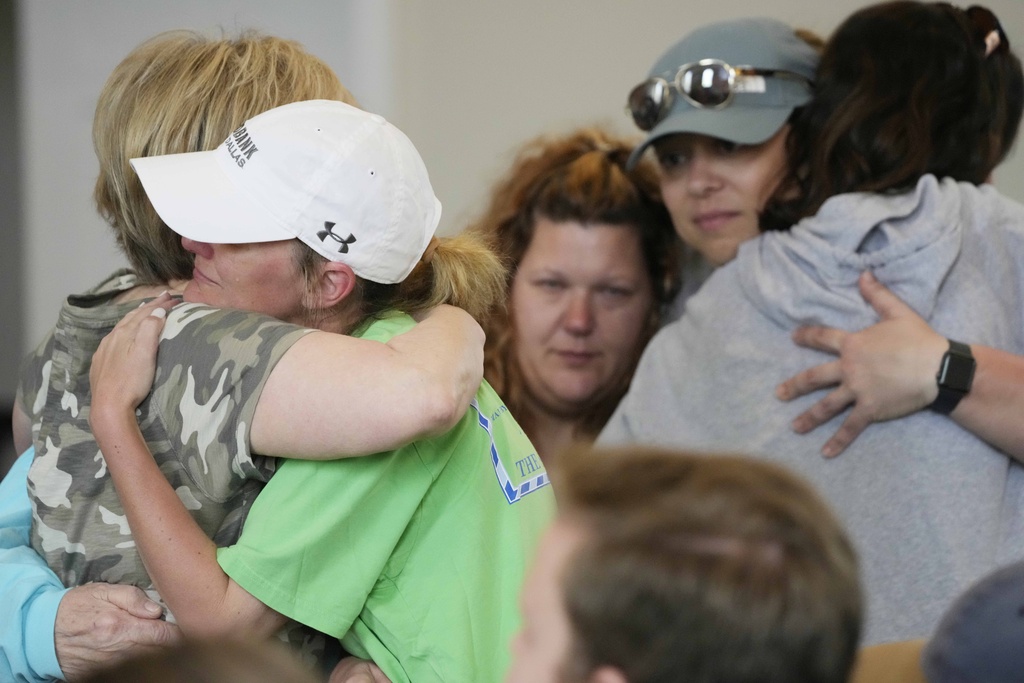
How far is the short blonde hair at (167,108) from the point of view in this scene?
1.17 m

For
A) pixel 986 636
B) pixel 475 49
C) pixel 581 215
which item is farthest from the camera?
pixel 475 49

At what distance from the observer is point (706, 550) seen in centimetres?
62

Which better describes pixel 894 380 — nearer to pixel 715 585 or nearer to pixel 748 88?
pixel 748 88

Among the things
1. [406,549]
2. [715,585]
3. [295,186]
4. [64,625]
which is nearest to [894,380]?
[406,549]

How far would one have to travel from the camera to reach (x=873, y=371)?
161 centimetres

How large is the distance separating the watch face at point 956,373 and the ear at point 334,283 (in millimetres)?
934

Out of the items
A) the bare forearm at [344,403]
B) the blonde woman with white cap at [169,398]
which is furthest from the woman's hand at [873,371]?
the bare forearm at [344,403]

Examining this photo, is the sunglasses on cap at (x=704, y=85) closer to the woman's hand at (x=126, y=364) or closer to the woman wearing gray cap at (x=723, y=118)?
the woman wearing gray cap at (x=723, y=118)

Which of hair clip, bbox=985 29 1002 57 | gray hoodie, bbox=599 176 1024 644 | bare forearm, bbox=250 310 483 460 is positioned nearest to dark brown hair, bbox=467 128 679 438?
gray hoodie, bbox=599 176 1024 644

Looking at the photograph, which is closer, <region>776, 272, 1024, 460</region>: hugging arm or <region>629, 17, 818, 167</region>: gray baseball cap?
<region>776, 272, 1024, 460</region>: hugging arm

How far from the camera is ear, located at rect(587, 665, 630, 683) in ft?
2.09

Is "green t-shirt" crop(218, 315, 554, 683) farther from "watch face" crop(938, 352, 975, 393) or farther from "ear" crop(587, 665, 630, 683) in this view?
"watch face" crop(938, 352, 975, 393)

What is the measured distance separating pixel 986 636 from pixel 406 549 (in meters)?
0.59

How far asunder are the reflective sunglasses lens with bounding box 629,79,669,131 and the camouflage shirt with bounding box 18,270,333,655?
118cm
